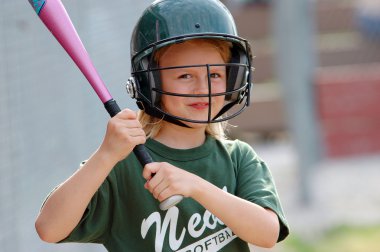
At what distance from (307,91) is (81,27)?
552cm

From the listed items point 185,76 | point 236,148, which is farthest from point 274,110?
point 185,76

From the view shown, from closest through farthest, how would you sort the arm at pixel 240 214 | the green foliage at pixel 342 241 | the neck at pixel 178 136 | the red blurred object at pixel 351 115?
the arm at pixel 240 214
the neck at pixel 178 136
the green foliage at pixel 342 241
the red blurred object at pixel 351 115

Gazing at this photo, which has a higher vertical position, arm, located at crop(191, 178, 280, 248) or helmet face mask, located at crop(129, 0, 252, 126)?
helmet face mask, located at crop(129, 0, 252, 126)

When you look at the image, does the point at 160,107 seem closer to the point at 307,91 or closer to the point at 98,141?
the point at 98,141

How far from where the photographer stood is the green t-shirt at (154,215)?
2672 mm

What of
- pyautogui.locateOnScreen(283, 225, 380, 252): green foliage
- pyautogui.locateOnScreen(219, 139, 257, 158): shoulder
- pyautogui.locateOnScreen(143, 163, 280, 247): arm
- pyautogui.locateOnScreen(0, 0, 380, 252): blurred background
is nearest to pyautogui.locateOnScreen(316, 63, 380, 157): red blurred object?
pyautogui.locateOnScreen(0, 0, 380, 252): blurred background

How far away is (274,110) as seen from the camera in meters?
12.2

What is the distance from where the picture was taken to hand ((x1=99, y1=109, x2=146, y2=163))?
2467 millimetres

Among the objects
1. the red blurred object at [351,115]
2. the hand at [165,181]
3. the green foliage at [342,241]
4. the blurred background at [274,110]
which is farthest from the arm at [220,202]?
the red blurred object at [351,115]

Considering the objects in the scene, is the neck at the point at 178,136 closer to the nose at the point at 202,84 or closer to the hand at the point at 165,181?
the nose at the point at 202,84

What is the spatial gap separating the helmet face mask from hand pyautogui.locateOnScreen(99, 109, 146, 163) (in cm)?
23

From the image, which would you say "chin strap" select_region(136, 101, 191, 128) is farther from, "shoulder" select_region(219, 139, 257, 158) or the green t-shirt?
"shoulder" select_region(219, 139, 257, 158)

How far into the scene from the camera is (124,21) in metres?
4.28

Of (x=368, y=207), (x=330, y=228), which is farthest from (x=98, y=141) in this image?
(x=368, y=207)
